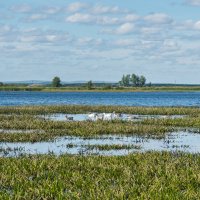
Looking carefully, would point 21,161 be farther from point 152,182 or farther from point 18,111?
point 18,111

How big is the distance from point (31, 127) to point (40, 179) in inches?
762

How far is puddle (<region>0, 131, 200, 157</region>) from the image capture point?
26.5 meters

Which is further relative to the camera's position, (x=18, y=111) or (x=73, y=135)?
(x=18, y=111)

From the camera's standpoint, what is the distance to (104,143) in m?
30.2

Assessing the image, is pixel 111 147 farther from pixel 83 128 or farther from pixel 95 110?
pixel 95 110

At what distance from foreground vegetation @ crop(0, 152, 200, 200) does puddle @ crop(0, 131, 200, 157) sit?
2908 mm

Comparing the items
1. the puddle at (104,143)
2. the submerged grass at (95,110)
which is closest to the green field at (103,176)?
the puddle at (104,143)

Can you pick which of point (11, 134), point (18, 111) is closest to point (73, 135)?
point (11, 134)

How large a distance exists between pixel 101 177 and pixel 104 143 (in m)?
11.2

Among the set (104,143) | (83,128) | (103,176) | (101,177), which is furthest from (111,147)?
(83,128)

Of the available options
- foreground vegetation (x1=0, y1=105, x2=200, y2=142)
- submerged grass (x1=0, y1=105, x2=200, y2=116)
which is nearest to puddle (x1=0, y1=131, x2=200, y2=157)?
foreground vegetation (x1=0, y1=105, x2=200, y2=142)

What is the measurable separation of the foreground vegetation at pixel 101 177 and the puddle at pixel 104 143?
2.91 m

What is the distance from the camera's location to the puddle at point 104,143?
26.5 m

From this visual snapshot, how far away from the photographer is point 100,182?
18.4 meters
